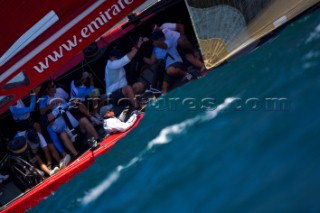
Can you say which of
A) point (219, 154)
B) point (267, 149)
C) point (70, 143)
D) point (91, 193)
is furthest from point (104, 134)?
point (267, 149)

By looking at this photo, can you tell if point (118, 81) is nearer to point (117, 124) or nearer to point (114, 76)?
point (114, 76)

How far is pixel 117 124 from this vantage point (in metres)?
7.08

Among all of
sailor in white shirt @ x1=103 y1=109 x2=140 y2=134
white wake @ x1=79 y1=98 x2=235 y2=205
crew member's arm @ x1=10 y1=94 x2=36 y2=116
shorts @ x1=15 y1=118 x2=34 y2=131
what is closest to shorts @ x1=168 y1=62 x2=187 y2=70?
sailor in white shirt @ x1=103 y1=109 x2=140 y2=134

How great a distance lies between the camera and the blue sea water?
5.10 metres

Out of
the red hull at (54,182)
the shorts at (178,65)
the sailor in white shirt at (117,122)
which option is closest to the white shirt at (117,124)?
the sailor in white shirt at (117,122)

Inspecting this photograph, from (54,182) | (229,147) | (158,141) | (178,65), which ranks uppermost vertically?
(178,65)

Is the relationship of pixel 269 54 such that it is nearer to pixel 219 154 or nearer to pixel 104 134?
pixel 219 154

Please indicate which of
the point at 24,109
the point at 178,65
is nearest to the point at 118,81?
the point at 178,65

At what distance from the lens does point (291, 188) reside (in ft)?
15.9

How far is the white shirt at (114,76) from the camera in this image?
732 centimetres

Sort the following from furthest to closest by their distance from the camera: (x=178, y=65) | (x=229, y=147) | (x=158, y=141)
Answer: (x=178, y=65) → (x=158, y=141) → (x=229, y=147)

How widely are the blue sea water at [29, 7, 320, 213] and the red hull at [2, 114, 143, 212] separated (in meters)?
0.08

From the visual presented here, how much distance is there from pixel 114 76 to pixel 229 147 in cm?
240

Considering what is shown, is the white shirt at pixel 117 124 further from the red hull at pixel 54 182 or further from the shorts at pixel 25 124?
the shorts at pixel 25 124
